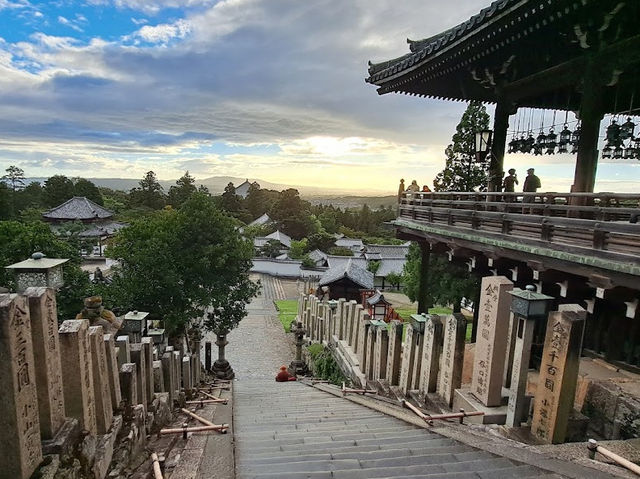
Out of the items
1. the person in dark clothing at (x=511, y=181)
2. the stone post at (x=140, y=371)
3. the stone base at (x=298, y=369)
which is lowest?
the stone base at (x=298, y=369)

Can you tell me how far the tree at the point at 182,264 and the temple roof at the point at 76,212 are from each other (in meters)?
34.6

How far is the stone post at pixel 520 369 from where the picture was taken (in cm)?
410

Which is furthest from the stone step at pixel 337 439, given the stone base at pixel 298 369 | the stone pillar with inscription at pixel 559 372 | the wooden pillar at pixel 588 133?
the stone base at pixel 298 369

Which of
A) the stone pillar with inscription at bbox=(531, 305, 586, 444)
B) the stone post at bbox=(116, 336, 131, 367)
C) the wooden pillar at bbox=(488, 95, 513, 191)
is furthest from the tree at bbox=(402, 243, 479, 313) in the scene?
the stone post at bbox=(116, 336, 131, 367)

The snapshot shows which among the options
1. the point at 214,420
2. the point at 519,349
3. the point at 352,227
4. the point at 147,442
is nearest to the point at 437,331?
the point at 519,349

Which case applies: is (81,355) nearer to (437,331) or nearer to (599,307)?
(437,331)

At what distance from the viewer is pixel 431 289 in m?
12.8

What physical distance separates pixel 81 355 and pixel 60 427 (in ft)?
1.64

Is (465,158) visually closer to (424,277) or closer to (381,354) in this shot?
(424,277)

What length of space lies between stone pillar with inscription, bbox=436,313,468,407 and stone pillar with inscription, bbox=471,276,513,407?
0.31 m

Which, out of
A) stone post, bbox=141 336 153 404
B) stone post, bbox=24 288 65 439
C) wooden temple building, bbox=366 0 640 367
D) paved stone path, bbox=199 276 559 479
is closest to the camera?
stone post, bbox=24 288 65 439

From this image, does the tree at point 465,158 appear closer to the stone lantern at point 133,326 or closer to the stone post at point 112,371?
the stone lantern at point 133,326

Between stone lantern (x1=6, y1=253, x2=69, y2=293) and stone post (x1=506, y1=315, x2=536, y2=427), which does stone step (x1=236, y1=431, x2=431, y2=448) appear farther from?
stone lantern (x1=6, y1=253, x2=69, y2=293)

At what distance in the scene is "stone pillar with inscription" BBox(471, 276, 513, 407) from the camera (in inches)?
176
